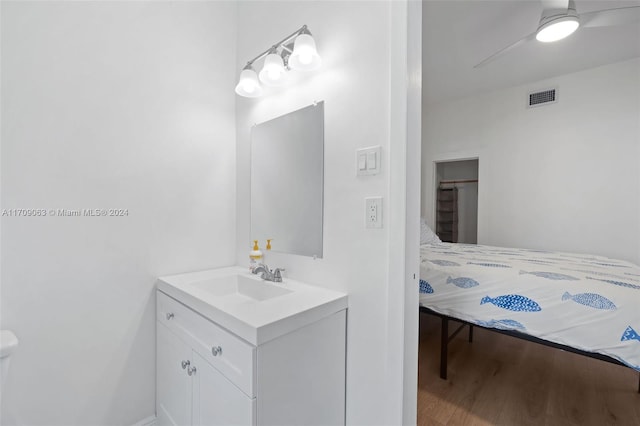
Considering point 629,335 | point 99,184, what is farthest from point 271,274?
point 629,335

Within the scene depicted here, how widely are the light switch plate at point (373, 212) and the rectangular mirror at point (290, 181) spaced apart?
0.27m

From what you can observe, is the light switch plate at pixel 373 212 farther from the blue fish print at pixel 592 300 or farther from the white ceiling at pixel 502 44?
the white ceiling at pixel 502 44

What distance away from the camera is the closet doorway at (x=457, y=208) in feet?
13.7

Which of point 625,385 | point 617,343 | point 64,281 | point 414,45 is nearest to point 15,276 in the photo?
point 64,281

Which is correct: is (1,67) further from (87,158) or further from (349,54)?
(349,54)

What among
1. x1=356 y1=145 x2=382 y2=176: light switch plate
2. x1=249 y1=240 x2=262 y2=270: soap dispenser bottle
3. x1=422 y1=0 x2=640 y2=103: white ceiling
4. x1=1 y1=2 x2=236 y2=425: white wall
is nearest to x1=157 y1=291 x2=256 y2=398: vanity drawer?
x1=1 y1=2 x2=236 y2=425: white wall

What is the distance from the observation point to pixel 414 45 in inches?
41.0

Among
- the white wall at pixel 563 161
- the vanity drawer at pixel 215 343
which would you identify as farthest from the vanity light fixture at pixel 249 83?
the white wall at pixel 563 161

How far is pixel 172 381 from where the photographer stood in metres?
1.31

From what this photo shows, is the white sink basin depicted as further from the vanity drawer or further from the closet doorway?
the closet doorway

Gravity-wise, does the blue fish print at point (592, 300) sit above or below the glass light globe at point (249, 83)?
below

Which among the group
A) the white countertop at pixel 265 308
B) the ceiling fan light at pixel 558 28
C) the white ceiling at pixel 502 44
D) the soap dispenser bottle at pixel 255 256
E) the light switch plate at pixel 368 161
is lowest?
the white countertop at pixel 265 308

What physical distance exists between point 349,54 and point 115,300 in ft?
5.27

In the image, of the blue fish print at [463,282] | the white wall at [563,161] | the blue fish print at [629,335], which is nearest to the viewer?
the blue fish print at [629,335]
